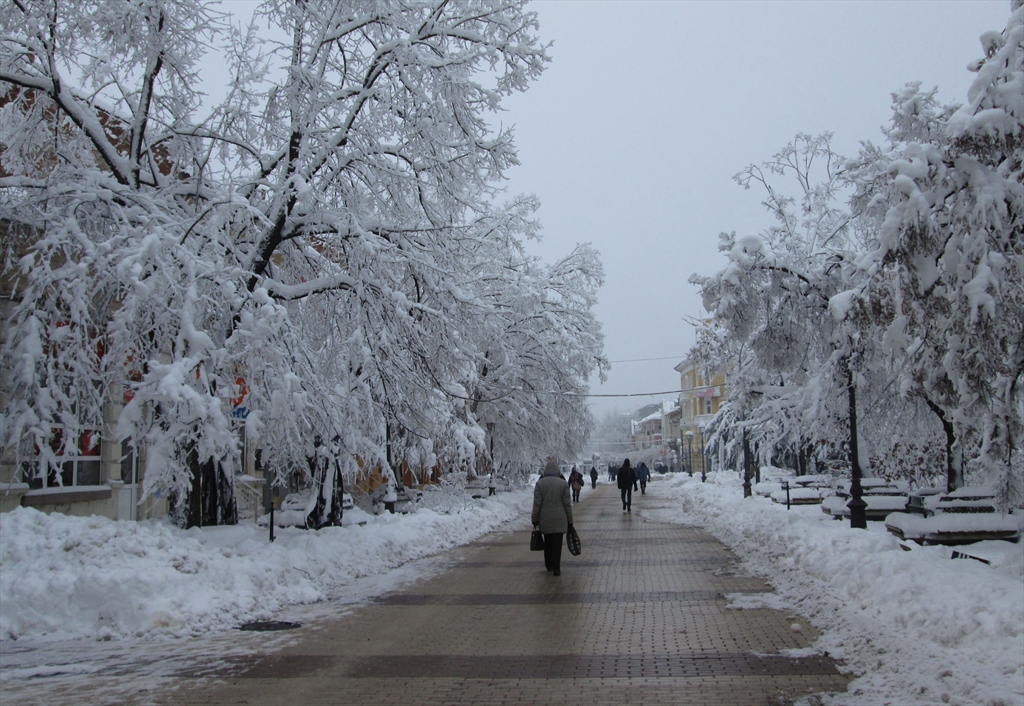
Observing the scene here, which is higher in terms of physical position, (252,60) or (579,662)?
(252,60)

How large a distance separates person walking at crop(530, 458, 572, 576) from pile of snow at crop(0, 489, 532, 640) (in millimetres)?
3168

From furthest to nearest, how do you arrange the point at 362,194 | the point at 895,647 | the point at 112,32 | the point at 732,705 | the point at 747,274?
the point at 747,274 → the point at 362,194 → the point at 112,32 → the point at 895,647 → the point at 732,705

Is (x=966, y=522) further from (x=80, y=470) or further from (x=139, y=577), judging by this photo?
(x=80, y=470)

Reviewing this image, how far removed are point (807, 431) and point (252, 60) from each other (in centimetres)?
1293

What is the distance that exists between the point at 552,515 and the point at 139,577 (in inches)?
244

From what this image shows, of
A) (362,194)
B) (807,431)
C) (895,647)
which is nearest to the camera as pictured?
(895,647)

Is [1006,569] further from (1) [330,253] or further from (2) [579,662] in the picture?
(1) [330,253]

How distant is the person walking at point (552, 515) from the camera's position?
13.7 m

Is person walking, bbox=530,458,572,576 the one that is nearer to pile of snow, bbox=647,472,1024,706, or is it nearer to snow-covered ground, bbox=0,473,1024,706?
snow-covered ground, bbox=0,473,1024,706

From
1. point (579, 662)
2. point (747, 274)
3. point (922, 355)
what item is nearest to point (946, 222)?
point (922, 355)

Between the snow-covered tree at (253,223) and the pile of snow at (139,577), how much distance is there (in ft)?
3.20

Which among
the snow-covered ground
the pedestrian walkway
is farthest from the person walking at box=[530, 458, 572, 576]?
the snow-covered ground

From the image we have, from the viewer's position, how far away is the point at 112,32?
12.7 metres

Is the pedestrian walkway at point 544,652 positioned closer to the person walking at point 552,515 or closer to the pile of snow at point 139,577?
the person walking at point 552,515
